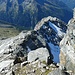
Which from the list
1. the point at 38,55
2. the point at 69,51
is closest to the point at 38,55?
the point at 38,55

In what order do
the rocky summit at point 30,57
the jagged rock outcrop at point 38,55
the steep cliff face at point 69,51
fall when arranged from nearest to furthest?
the steep cliff face at point 69,51, the rocky summit at point 30,57, the jagged rock outcrop at point 38,55

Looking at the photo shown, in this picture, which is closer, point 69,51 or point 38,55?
point 69,51

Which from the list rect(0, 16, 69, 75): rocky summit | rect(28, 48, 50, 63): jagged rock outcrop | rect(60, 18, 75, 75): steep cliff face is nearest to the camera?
rect(60, 18, 75, 75): steep cliff face

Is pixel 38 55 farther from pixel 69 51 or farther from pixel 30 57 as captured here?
pixel 69 51

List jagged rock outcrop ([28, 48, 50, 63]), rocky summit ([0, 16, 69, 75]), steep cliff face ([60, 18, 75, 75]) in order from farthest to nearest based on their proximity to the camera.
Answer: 1. jagged rock outcrop ([28, 48, 50, 63])
2. rocky summit ([0, 16, 69, 75])
3. steep cliff face ([60, 18, 75, 75])

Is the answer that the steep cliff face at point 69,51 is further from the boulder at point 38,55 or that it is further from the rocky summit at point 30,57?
the boulder at point 38,55

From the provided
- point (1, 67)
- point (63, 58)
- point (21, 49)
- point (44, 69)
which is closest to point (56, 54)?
point (21, 49)

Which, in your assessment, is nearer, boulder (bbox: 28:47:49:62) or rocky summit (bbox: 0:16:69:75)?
rocky summit (bbox: 0:16:69:75)

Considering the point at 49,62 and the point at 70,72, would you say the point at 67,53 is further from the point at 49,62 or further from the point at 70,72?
the point at 49,62

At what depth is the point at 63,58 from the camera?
31906 millimetres

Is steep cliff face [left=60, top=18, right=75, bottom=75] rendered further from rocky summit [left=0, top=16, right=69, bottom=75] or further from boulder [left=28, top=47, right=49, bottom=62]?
boulder [left=28, top=47, right=49, bottom=62]

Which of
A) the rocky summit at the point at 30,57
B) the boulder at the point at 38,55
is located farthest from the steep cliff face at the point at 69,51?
the boulder at the point at 38,55

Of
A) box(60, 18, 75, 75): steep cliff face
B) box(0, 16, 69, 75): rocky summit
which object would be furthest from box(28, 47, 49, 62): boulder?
box(60, 18, 75, 75): steep cliff face

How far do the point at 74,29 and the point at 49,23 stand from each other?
6718 cm
